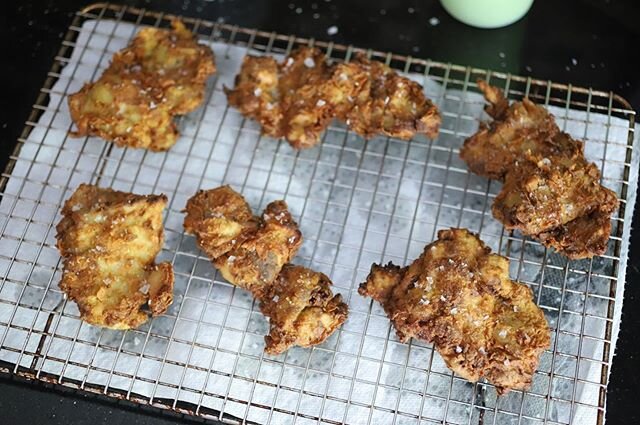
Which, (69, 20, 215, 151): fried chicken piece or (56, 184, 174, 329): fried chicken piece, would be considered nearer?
(56, 184, 174, 329): fried chicken piece

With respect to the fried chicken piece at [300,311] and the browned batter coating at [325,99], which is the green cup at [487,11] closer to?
the browned batter coating at [325,99]

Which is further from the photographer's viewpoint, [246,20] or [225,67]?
[246,20]

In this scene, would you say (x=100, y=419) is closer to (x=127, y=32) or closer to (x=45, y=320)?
(x=45, y=320)

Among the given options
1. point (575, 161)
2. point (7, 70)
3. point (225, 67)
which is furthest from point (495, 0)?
point (7, 70)

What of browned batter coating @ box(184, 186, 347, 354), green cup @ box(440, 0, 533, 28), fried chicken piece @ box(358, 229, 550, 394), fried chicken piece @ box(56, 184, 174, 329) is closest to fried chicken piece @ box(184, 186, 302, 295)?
browned batter coating @ box(184, 186, 347, 354)

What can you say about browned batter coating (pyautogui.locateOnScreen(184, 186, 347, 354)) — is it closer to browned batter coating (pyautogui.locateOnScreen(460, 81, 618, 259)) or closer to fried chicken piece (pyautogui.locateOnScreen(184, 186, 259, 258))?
fried chicken piece (pyautogui.locateOnScreen(184, 186, 259, 258))

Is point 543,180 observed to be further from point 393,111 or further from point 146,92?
point 146,92

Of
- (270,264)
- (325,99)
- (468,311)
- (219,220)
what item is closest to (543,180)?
(468,311)
